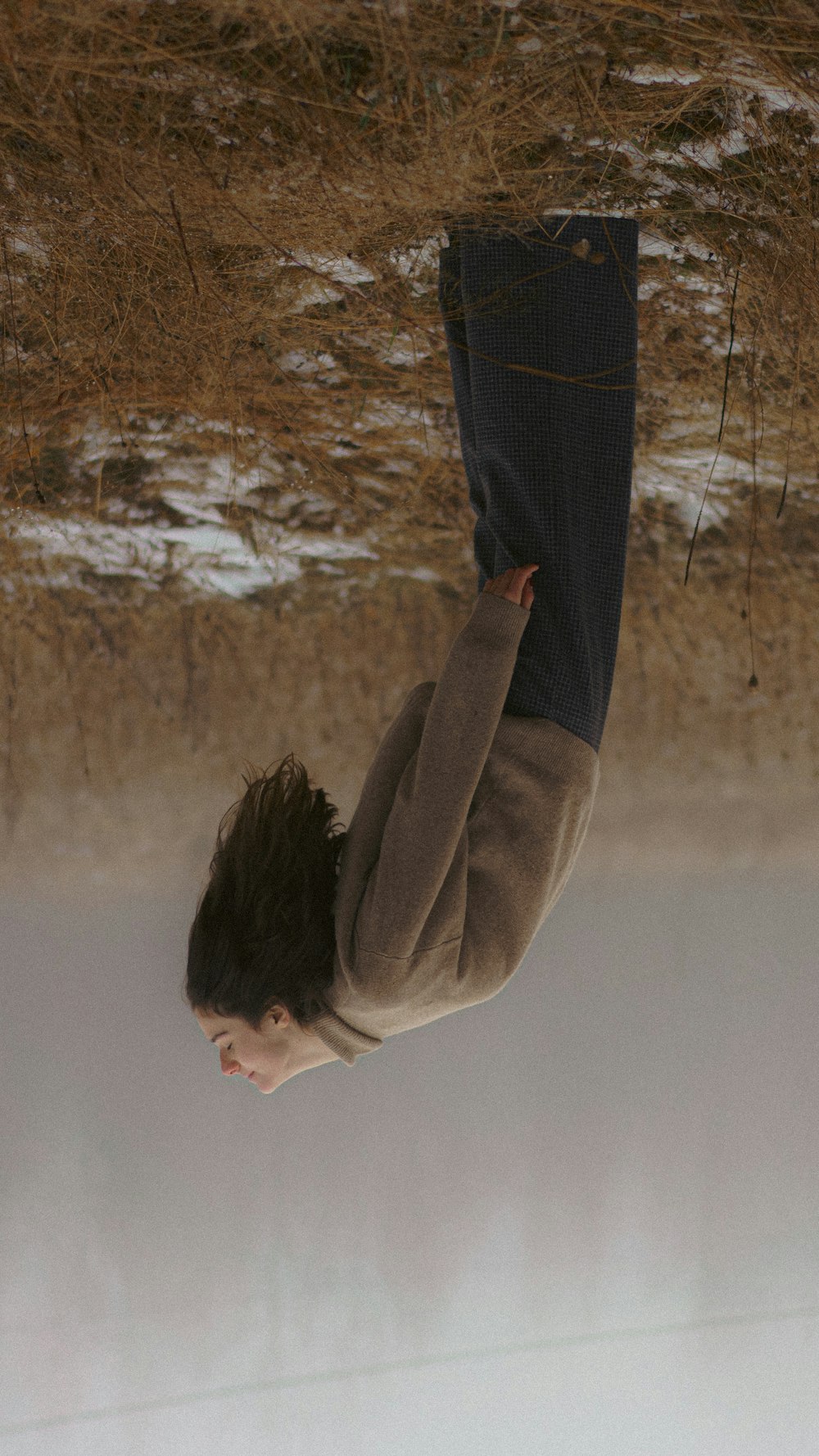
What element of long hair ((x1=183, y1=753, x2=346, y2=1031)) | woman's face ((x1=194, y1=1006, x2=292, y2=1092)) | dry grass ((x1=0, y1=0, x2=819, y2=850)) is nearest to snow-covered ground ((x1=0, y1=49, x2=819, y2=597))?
dry grass ((x1=0, y1=0, x2=819, y2=850))

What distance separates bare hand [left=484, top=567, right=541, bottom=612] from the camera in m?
1.07

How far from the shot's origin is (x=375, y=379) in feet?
5.04

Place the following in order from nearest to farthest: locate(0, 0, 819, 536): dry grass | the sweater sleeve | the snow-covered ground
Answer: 1. locate(0, 0, 819, 536): dry grass
2. the sweater sleeve
3. the snow-covered ground

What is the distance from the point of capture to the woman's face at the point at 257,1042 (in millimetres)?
1079

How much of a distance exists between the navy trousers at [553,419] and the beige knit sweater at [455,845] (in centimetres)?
6

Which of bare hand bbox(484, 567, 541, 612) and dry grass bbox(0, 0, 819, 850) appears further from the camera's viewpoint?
bare hand bbox(484, 567, 541, 612)

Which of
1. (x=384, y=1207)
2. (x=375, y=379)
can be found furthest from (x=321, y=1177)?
(x=375, y=379)

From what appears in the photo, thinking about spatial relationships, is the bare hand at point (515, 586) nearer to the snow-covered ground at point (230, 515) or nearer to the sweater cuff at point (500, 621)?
the sweater cuff at point (500, 621)

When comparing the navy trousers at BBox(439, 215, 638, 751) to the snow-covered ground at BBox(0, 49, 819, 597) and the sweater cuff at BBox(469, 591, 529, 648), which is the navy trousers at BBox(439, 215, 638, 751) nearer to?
the sweater cuff at BBox(469, 591, 529, 648)

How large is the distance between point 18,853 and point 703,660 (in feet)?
3.68

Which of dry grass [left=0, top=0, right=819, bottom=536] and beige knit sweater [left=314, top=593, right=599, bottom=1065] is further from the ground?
dry grass [left=0, top=0, right=819, bottom=536]

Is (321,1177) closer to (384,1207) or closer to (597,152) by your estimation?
(384,1207)

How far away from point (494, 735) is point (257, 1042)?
0.37 m

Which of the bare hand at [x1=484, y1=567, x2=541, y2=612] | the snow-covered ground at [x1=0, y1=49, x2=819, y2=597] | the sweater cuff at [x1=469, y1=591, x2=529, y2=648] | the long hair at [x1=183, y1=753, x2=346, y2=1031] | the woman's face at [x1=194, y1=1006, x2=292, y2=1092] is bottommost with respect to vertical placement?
the woman's face at [x1=194, y1=1006, x2=292, y2=1092]
